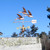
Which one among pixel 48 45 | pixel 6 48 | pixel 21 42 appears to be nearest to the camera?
pixel 6 48

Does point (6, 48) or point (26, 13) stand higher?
point (26, 13)

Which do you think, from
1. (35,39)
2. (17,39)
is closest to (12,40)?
(17,39)

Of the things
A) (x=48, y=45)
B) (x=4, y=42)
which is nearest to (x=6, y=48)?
(x=4, y=42)

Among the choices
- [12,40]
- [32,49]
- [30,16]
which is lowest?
[32,49]

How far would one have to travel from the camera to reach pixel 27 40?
22.1 metres

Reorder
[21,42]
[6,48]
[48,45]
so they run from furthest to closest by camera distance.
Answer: [48,45]
[21,42]
[6,48]

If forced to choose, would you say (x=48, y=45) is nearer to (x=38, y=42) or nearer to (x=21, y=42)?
(x=38, y=42)

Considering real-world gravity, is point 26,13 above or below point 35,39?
above

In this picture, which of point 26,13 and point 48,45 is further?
point 48,45

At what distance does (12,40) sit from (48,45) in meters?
14.5

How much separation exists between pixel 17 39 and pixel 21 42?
81 cm

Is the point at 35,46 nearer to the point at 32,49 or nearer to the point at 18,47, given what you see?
the point at 32,49

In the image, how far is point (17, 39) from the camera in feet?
71.4

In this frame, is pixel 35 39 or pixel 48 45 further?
pixel 48 45
